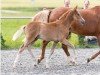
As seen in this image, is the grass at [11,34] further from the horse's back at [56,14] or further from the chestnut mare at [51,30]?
the chestnut mare at [51,30]

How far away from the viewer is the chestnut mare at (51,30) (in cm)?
1234

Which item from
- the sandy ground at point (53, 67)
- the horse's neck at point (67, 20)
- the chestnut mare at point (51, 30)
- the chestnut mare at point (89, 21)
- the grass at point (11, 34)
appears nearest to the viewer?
the sandy ground at point (53, 67)

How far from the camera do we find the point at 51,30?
12.5m

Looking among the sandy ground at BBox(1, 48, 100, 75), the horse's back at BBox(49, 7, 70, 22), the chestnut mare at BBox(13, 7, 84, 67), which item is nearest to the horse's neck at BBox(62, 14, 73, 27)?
the chestnut mare at BBox(13, 7, 84, 67)

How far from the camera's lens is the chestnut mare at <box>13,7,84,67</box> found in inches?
486

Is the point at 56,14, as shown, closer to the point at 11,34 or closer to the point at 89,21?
the point at 89,21

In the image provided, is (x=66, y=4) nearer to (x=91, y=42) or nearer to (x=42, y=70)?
(x=91, y=42)

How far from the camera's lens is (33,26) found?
12.3m

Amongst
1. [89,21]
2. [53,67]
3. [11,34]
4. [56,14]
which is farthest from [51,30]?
[11,34]

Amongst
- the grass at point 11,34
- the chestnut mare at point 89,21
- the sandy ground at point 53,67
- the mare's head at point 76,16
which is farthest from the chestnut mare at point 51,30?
the grass at point 11,34

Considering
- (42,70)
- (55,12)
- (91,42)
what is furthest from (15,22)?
(42,70)

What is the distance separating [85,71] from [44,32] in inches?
57.0

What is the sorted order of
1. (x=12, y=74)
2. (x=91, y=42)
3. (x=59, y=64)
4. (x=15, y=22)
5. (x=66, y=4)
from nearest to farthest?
(x=12, y=74) < (x=59, y=64) < (x=66, y=4) < (x=91, y=42) < (x=15, y=22)

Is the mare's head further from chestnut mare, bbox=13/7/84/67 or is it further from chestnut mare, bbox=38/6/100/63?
chestnut mare, bbox=38/6/100/63
